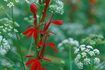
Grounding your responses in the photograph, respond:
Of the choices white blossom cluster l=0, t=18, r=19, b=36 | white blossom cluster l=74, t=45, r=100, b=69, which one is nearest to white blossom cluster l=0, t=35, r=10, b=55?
white blossom cluster l=0, t=18, r=19, b=36

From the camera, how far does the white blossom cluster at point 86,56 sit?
375 centimetres

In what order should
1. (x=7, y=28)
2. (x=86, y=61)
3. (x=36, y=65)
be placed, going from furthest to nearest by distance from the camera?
(x=7, y=28)
(x=86, y=61)
(x=36, y=65)

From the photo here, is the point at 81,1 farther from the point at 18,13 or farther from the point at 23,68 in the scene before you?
the point at 23,68

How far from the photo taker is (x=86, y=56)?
3818 millimetres

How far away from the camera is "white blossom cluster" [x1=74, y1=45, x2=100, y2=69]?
3750mm

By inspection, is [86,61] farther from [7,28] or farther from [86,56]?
[7,28]

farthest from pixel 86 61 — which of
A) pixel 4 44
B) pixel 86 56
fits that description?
pixel 4 44

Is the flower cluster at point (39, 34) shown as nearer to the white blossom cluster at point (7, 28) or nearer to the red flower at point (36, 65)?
the red flower at point (36, 65)

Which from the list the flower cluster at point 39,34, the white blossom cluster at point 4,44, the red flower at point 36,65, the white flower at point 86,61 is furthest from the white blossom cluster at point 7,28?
the white flower at point 86,61

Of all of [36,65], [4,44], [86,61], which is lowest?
[36,65]

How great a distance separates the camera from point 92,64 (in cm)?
385

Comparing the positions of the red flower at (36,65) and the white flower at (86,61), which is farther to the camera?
the white flower at (86,61)

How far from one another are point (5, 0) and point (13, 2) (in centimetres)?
7

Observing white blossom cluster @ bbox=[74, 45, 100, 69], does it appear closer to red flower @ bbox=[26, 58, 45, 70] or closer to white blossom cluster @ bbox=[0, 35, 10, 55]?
red flower @ bbox=[26, 58, 45, 70]
